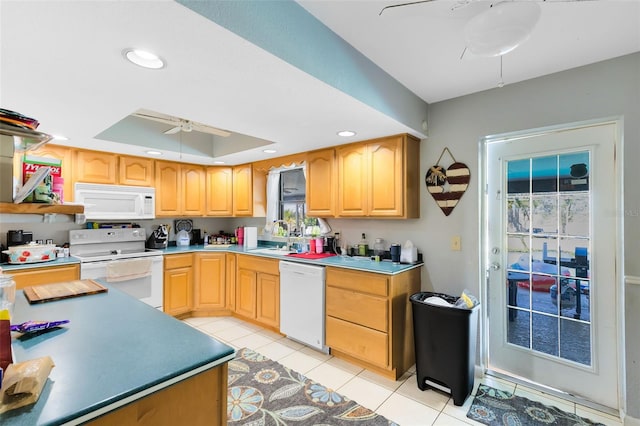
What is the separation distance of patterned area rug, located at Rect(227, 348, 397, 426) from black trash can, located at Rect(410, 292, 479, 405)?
553 millimetres

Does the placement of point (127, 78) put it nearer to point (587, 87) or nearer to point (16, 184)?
point (16, 184)

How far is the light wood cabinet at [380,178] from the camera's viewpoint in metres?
2.70

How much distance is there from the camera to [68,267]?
114 inches

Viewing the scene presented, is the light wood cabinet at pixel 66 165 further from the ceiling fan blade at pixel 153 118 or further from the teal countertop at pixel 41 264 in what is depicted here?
the ceiling fan blade at pixel 153 118

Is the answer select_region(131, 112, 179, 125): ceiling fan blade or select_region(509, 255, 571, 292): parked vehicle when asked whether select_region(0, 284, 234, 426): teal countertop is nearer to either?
select_region(131, 112, 179, 125): ceiling fan blade

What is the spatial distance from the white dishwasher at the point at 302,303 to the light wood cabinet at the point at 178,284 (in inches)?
56.1

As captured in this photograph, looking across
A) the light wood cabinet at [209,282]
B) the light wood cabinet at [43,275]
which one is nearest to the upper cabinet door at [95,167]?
the light wood cabinet at [43,275]

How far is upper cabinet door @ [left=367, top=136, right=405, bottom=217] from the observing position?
2705mm

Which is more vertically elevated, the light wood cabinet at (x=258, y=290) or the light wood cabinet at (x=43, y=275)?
the light wood cabinet at (x=43, y=275)

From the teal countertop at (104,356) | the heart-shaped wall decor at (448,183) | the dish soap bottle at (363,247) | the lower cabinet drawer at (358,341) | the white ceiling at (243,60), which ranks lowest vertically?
the lower cabinet drawer at (358,341)

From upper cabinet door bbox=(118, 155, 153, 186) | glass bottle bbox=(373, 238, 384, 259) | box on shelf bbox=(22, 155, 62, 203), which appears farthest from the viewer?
upper cabinet door bbox=(118, 155, 153, 186)

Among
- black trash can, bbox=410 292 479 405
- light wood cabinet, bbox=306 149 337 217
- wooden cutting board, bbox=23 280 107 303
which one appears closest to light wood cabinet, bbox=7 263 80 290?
wooden cutting board, bbox=23 280 107 303

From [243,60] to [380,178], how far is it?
5.70 feet

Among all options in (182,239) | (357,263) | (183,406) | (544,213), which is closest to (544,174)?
(544,213)
